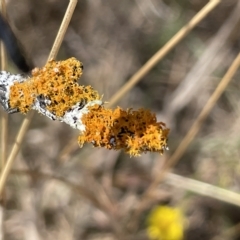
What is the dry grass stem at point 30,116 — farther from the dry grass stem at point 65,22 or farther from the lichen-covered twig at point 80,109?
the lichen-covered twig at point 80,109

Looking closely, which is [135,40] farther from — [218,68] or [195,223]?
[195,223]

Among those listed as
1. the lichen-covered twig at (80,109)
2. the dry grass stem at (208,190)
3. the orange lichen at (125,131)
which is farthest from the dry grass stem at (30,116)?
the dry grass stem at (208,190)

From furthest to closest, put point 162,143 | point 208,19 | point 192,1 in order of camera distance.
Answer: point 208,19
point 192,1
point 162,143

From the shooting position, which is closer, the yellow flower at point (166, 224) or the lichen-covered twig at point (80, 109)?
the lichen-covered twig at point (80, 109)

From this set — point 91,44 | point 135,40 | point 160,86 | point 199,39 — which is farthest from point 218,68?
point 91,44

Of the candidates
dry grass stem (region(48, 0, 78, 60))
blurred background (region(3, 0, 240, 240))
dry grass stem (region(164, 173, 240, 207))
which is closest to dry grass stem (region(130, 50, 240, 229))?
dry grass stem (region(164, 173, 240, 207))

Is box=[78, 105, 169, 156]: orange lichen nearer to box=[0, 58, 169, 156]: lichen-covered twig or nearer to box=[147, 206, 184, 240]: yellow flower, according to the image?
box=[0, 58, 169, 156]: lichen-covered twig
